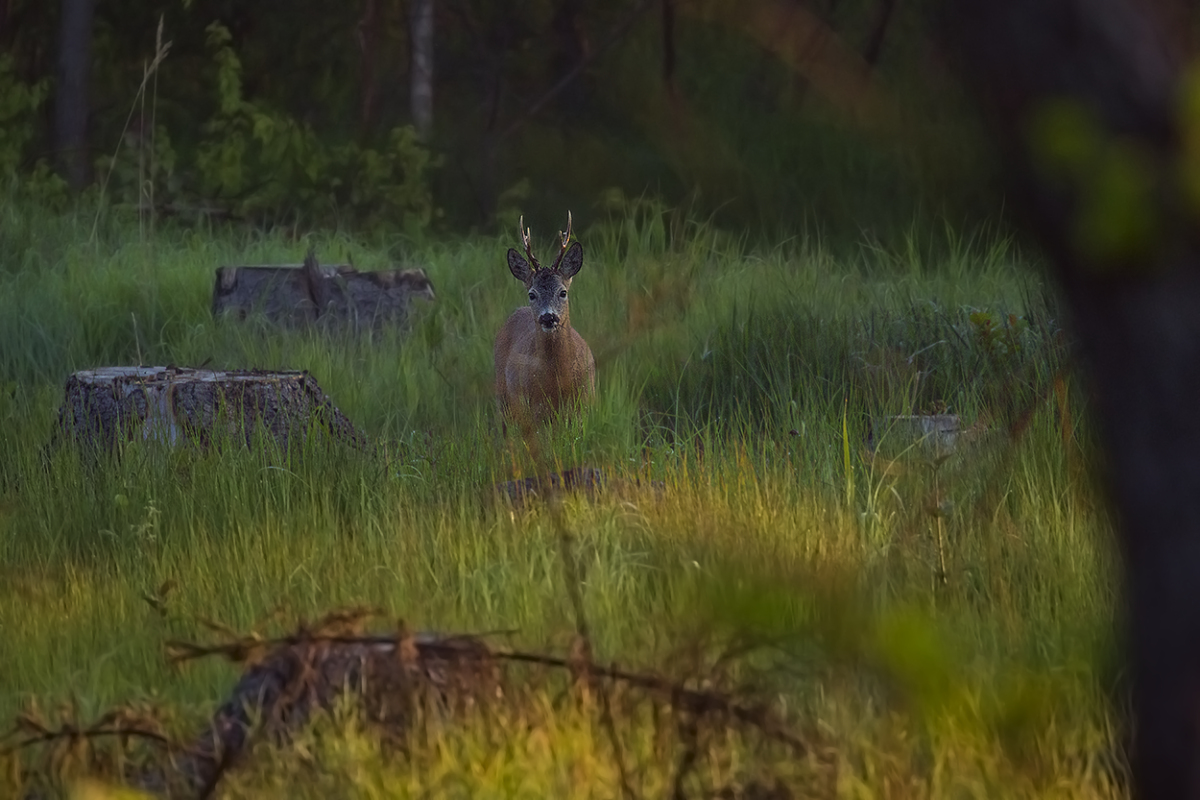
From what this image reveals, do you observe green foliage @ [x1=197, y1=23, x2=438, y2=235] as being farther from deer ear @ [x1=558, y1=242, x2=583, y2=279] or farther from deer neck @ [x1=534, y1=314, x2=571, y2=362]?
deer neck @ [x1=534, y1=314, x2=571, y2=362]

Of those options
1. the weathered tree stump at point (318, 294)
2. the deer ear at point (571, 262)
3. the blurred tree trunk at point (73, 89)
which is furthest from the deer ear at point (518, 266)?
the blurred tree trunk at point (73, 89)

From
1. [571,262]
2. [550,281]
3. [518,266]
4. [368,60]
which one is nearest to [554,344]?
[550,281]

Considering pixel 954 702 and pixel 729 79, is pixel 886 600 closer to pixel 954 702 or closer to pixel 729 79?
pixel 954 702

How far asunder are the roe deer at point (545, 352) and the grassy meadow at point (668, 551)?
0.62ft

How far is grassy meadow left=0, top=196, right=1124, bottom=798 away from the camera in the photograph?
2709mm

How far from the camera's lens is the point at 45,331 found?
367 inches

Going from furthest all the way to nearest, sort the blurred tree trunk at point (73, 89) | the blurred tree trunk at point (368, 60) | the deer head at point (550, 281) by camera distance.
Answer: the blurred tree trunk at point (368, 60) < the blurred tree trunk at point (73, 89) < the deer head at point (550, 281)

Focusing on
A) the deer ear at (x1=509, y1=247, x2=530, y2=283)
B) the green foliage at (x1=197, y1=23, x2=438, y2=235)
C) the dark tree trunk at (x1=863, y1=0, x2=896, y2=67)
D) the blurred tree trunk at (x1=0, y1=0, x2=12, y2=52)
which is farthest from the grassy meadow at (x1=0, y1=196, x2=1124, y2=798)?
the blurred tree trunk at (x1=0, y1=0, x2=12, y2=52)

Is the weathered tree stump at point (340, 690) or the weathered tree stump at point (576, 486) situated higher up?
the weathered tree stump at point (576, 486)

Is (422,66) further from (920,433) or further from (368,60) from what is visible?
(920,433)

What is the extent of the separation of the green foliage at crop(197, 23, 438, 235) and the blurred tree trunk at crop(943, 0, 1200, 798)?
45.0ft

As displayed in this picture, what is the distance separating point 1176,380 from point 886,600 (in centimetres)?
223

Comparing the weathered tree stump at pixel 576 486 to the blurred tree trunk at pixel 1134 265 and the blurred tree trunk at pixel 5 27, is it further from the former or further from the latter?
the blurred tree trunk at pixel 5 27

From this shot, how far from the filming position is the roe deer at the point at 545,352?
756 cm
